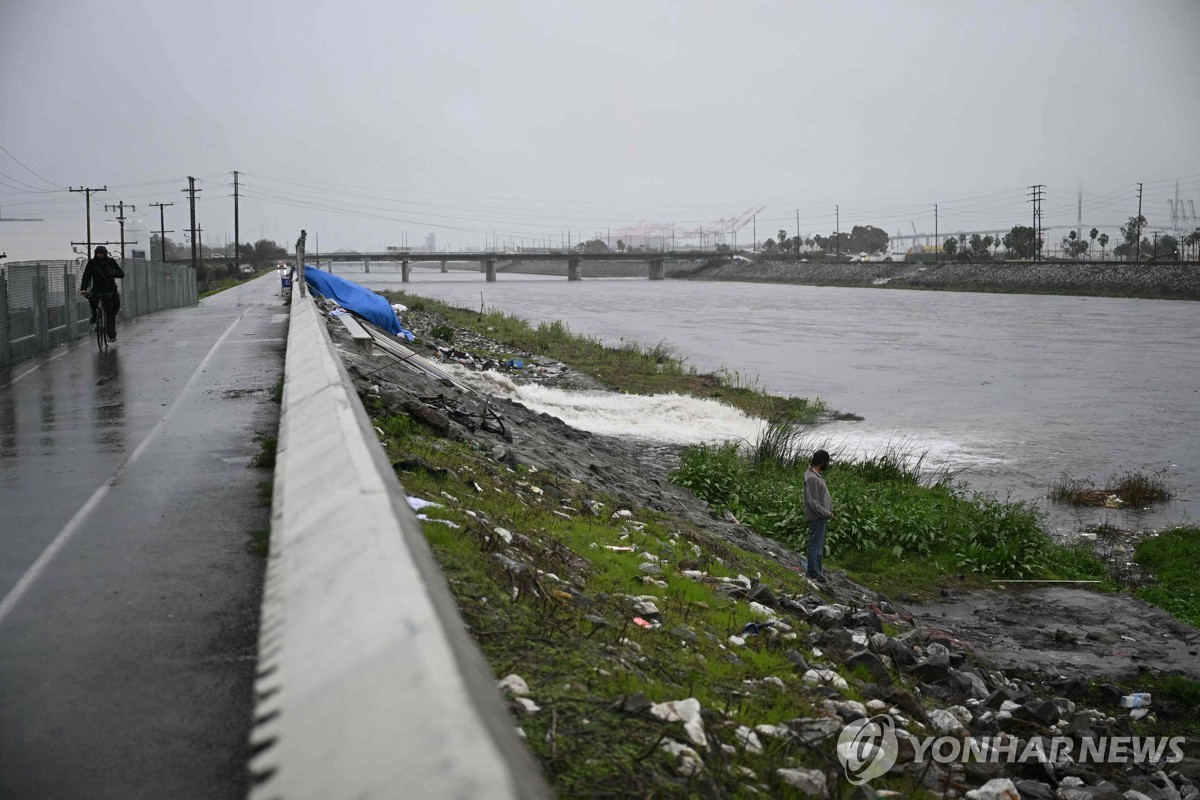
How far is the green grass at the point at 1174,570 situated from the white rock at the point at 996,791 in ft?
27.3

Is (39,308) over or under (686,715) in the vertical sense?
over

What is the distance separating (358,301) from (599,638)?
27576 millimetres

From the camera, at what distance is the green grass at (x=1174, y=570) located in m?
13.1

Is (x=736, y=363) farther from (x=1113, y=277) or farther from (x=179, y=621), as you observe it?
(x=1113, y=277)

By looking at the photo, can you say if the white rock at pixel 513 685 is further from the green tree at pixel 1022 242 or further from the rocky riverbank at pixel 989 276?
the green tree at pixel 1022 242

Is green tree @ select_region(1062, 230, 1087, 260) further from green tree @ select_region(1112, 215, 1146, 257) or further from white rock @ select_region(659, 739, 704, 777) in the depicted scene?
white rock @ select_region(659, 739, 704, 777)

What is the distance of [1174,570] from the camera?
569 inches

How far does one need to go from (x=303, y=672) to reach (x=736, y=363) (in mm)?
40961

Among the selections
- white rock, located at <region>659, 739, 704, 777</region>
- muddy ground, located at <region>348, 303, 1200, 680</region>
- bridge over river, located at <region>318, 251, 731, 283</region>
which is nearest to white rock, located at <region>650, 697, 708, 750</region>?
white rock, located at <region>659, 739, 704, 777</region>

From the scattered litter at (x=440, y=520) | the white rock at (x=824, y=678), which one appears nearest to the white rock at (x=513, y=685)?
the scattered litter at (x=440, y=520)

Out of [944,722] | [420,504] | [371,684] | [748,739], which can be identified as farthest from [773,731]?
[371,684]

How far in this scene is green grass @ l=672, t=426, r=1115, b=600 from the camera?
14359 millimetres

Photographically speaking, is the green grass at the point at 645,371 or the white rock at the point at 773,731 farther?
the green grass at the point at 645,371

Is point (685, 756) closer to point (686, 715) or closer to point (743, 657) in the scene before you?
point (686, 715)
